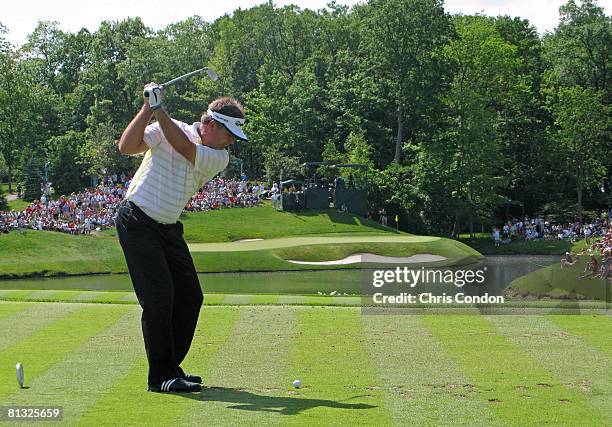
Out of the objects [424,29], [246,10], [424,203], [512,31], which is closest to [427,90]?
[424,29]

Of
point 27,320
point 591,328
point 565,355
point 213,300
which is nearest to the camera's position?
point 565,355

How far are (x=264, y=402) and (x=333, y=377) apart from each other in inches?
67.5

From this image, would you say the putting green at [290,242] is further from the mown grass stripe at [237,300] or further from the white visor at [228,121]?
the white visor at [228,121]

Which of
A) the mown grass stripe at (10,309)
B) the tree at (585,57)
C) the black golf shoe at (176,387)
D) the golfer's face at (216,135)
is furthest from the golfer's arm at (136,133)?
the tree at (585,57)

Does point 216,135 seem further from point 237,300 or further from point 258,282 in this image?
point 258,282

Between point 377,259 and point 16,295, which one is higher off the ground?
point 16,295

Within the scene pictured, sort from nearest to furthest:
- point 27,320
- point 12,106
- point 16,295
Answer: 1. point 27,320
2. point 16,295
3. point 12,106

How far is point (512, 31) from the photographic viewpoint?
9012cm

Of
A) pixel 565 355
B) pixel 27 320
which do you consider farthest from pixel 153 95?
pixel 27 320

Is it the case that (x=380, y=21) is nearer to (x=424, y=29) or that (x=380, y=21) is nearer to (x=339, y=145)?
(x=424, y=29)

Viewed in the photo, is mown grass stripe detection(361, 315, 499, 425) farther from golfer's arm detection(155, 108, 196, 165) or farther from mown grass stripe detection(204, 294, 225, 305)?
mown grass stripe detection(204, 294, 225, 305)

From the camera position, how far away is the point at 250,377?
1095 centimetres

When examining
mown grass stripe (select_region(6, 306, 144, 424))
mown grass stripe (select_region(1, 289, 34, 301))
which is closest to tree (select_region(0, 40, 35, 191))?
mown grass stripe (select_region(1, 289, 34, 301))

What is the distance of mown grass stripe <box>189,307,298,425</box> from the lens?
8.84m
